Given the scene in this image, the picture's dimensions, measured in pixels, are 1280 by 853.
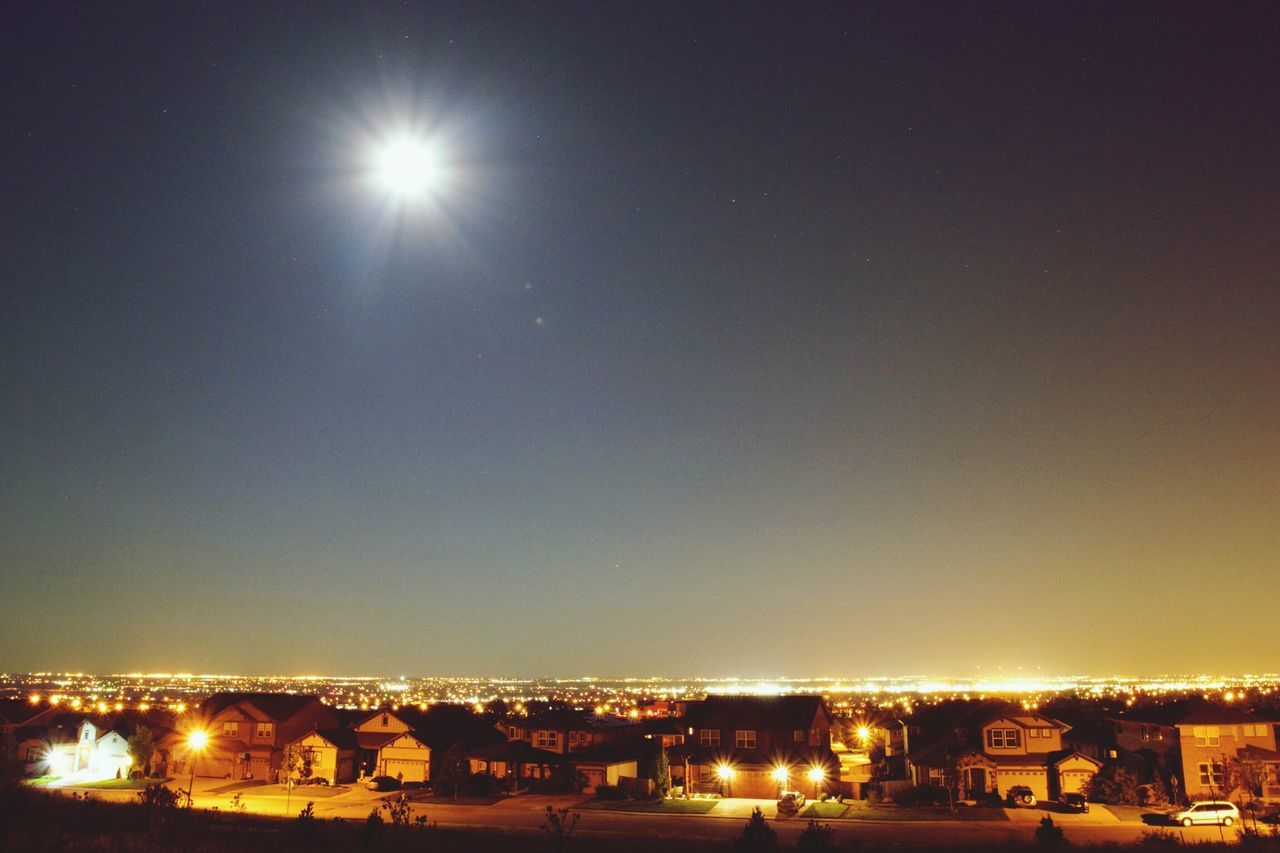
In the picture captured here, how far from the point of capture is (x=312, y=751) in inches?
2356

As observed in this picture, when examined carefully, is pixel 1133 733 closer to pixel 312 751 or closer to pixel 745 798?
pixel 745 798

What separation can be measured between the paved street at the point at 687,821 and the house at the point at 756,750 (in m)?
2.48

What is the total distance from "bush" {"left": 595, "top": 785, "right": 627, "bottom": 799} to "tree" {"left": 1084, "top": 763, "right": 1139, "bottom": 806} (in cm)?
2469

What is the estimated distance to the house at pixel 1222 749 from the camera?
49281 millimetres

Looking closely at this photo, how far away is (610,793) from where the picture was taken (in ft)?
177

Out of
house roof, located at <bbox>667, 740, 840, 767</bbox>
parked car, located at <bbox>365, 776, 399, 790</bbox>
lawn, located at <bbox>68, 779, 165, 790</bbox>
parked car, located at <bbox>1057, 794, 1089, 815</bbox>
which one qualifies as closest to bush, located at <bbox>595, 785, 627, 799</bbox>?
house roof, located at <bbox>667, 740, 840, 767</bbox>

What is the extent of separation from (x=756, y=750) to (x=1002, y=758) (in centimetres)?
1427

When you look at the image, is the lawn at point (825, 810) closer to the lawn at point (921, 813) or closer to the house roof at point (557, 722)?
the lawn at point (921, 813)

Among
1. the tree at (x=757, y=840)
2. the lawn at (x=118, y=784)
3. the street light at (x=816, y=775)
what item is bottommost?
the lawn at (x=118, y=784)

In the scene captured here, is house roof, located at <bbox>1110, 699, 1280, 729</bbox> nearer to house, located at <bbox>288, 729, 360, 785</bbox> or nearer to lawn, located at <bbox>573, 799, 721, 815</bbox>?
lawn, located at <bbox>573, 799, 721, 815</bbox>

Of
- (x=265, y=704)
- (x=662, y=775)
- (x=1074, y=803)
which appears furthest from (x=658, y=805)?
(x=265, y=704)

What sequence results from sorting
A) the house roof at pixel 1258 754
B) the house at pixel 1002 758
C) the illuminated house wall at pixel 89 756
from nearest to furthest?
the house roof at pixel 1258 754
the house at pixel 1002 758
the illuminated house wall at pixel 89 756

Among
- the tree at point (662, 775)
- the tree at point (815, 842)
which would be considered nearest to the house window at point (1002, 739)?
the tree at point (662, 775)

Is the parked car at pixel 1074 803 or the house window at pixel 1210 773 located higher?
the house window at pixel 1210 773
